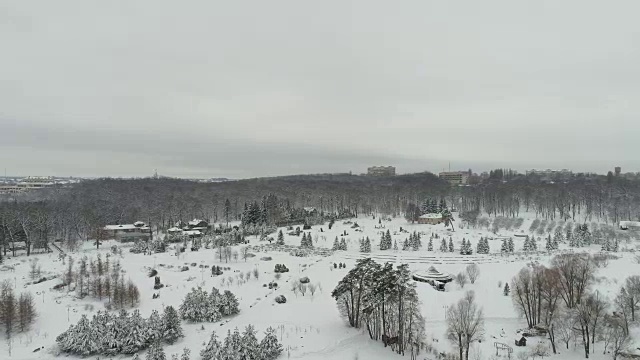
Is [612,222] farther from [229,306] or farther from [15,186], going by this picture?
[15,186]

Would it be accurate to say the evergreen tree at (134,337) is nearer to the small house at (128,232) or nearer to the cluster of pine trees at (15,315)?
the cluster of pine trees at (15,315)

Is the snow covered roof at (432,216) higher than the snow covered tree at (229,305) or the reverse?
higher

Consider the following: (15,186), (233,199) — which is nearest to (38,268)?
(233,199)

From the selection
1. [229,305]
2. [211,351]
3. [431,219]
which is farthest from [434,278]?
[431,219]

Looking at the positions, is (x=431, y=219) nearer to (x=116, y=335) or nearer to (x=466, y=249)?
(x=466, y=249)

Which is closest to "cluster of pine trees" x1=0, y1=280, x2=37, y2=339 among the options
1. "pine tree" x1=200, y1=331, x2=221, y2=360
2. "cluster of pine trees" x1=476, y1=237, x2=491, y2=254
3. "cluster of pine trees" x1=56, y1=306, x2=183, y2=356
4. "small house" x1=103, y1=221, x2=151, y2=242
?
"cluster of pine trees" x1=56, y1=306, x2=183, y2=356

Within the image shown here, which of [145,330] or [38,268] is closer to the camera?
[145,330]

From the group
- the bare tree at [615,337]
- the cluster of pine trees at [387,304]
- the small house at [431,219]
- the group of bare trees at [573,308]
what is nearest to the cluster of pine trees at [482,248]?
the group of bare trees at [573,308]
